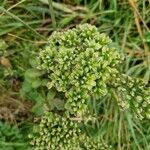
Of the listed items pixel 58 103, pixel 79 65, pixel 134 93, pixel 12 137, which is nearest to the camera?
pixel 79 65

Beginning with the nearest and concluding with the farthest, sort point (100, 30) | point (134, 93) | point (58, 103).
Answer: point (134, 93)
point (58, 103)
point (100, 30)

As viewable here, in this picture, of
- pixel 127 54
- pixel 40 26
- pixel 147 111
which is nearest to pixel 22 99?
pixel 40 26

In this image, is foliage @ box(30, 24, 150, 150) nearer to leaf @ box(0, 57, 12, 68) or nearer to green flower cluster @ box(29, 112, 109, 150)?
green flower cluster @ box(29, 112, 109, 150)

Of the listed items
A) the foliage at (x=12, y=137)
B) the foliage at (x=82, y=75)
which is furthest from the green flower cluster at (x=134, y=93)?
the foliage at (x=12, y=137)

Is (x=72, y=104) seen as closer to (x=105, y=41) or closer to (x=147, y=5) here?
(x=105, y=41)

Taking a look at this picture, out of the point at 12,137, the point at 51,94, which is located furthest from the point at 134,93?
the point at 12,137

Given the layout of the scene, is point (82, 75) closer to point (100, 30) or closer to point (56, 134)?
point (56, 134)

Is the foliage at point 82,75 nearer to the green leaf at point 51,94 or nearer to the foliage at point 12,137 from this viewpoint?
the green leaf at point 51,94
